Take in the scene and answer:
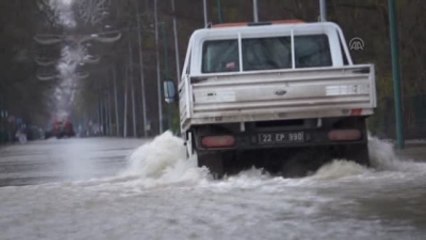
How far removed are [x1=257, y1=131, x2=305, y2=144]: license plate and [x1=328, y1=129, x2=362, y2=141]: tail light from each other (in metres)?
0.42

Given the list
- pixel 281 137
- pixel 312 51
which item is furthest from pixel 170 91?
pixel 281 137

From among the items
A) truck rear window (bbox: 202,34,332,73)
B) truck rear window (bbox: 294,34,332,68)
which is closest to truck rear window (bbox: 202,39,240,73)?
truck rear window (bbox: 202,34,332,73)

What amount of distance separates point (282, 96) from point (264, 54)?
1.82m

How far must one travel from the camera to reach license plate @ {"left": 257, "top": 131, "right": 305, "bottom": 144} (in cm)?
1381

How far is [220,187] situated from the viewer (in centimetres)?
1307

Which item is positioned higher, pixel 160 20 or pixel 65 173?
pixel 160 20

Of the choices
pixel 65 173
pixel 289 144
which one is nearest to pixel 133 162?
pixel 65 173

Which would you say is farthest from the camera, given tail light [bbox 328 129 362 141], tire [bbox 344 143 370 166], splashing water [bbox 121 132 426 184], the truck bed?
tire [bbox 344 143 370 166]

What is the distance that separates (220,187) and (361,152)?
2.39m

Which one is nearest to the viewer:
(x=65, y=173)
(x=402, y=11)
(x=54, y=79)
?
(x=65, y=173)

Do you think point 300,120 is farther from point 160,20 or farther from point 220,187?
point 160,20

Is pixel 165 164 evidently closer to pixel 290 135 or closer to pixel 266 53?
pixel 266 53

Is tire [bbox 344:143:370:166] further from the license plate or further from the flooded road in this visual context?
the license plate

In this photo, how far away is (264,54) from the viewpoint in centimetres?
1528
